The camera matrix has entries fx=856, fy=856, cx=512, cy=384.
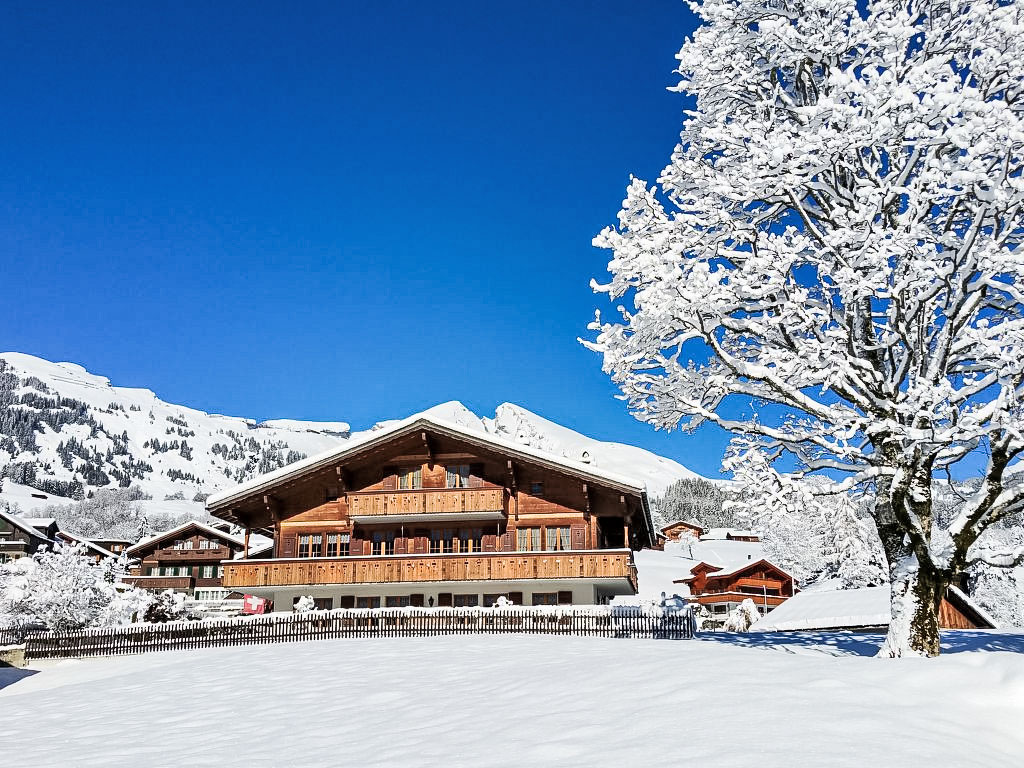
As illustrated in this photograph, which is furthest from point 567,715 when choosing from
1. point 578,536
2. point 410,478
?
point 410,478

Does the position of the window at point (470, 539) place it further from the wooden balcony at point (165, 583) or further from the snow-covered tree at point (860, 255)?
the wooden balcony at point (165, 583)

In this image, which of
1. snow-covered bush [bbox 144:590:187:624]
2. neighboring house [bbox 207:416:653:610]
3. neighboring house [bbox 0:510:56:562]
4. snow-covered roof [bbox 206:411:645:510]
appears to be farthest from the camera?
neighboring house [bbox 0:510:56:562]

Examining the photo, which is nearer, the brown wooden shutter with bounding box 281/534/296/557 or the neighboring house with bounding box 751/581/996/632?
the neighboring house with bounding box 751/581/996/632

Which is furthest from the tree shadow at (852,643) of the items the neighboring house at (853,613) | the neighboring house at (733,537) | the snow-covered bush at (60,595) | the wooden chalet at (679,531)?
the neighboring house at (733,537)

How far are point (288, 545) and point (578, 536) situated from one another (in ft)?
45.1

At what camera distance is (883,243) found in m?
12.7

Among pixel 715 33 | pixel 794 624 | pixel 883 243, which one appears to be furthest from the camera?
pixel 794 624

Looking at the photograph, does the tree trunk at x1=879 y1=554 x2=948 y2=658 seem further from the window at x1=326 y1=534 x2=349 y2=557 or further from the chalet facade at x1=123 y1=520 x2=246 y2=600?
the chalet facade at x1=123 y1=520 x2=246 y2=600

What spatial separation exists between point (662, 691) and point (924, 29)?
41.8 feet

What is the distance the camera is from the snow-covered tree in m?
13.2

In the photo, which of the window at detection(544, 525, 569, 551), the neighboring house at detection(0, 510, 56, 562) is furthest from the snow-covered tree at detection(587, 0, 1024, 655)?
the neighboring house at detection(0, 510, 56, 562)

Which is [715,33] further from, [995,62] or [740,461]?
[740,461]

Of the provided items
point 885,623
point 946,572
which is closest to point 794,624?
point 885,623

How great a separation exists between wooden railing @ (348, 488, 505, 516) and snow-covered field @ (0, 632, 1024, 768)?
19995 millimetres
